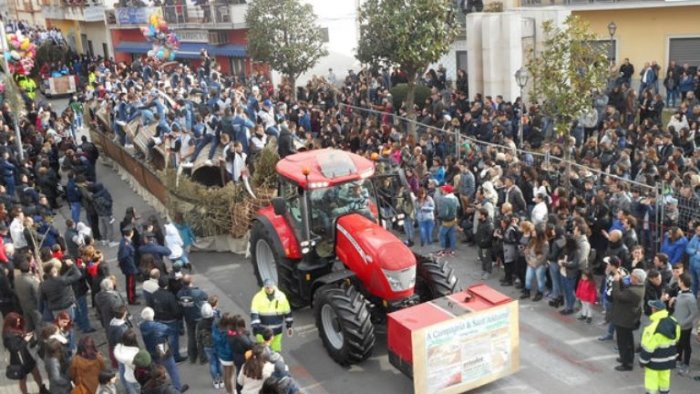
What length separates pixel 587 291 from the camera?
1114cm

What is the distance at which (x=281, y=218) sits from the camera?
12.3 metres

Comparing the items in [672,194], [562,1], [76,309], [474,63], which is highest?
[562,1]

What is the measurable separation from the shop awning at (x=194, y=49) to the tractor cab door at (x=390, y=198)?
2176cm

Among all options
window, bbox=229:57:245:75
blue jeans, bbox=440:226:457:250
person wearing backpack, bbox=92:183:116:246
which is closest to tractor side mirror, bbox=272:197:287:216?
blue jeans, bbox=440:226:457:250

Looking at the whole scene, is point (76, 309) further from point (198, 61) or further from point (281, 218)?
point (198, 61)

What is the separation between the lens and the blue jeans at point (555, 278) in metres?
11.8

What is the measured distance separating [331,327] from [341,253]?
3.58 ft

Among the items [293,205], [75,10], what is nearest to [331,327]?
[293,205]

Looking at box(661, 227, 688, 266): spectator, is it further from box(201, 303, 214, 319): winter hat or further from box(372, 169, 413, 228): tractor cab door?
box(201, 303, 214, 319): winter hat

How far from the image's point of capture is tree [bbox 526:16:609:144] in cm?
1550

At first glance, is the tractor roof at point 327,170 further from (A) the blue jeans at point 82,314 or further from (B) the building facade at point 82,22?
(B) the building facade at point 82,22

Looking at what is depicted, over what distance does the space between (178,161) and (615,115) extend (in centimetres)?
1042

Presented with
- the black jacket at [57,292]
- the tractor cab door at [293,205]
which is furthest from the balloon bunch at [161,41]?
the black jacket at [57,292]

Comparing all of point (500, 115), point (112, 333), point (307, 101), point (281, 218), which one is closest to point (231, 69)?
point (307, 101)
